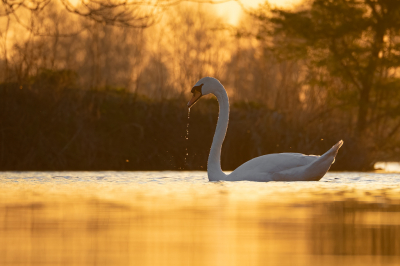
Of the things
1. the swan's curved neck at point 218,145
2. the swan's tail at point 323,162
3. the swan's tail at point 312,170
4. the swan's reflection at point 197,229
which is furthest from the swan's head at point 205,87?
the swan's reflection at point 197,229

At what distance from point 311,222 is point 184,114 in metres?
12.9

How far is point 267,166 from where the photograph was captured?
10492 millimetres

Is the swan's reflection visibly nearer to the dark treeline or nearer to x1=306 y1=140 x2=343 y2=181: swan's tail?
x1=306 y1=140 x2=343 y2=181: swan's tail

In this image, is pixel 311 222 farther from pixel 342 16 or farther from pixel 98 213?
pixel 342 16

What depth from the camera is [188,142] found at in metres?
18.7

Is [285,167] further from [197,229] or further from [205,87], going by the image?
[197,229]

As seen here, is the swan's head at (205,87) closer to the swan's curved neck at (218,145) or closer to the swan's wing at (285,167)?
the swan's curved neck at (218,145)

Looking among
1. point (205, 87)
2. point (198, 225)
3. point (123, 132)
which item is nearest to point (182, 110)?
point (123, 132)

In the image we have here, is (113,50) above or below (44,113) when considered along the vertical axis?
above

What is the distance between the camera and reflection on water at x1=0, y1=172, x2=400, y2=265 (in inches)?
169

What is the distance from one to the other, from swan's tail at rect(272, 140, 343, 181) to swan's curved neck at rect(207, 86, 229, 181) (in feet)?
2.67

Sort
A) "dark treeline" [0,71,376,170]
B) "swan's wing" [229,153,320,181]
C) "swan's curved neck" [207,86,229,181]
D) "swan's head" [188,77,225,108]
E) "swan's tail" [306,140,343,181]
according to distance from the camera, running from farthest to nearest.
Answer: "dark treeline" [0,71,376,170] → "swan's head" [188,77,225,108] → "swan's curved neck" [207,86,229,181] → "swan's tail" [306,140,343,181] → "swan's wing" [229,153,320,181]

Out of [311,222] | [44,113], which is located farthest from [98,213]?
[44,113]

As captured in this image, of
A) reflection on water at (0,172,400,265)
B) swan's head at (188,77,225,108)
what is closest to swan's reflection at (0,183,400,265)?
reflection on water at (0,172,400,265)
